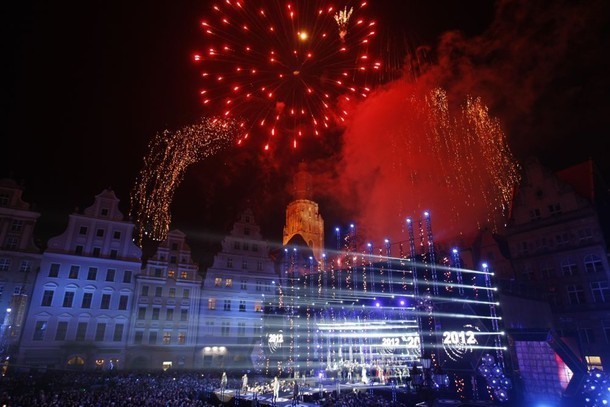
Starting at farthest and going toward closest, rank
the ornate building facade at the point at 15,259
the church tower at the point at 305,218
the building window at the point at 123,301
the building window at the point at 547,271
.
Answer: the church tower at the point at 305,218 → the building window at the point at 123,301 → the building window at the point at 547,271 → the ornate building facade at the point at 15,259

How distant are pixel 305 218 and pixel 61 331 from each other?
51.3 m

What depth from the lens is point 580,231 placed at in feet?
102

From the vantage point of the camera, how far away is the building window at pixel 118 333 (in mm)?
34250

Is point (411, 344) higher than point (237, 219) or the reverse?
the reverse

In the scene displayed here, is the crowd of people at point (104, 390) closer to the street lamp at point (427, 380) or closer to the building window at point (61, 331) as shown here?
the building window at point (61, 331)

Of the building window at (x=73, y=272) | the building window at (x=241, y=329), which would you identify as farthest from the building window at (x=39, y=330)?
the building window at (x=241, y=329)

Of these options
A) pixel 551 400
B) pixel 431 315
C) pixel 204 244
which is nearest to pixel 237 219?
pixel 204 244

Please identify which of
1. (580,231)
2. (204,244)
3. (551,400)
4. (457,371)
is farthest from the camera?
(204,244)

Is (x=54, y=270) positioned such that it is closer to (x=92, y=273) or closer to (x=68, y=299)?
(x=68, y=299)

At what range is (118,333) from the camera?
34.5 m

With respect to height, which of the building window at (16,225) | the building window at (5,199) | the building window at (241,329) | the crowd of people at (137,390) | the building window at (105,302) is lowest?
the crowd of people at (137,390)

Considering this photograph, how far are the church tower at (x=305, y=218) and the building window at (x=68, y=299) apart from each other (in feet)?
153

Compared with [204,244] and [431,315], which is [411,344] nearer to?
[431,315]

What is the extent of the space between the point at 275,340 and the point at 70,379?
17.1 m
